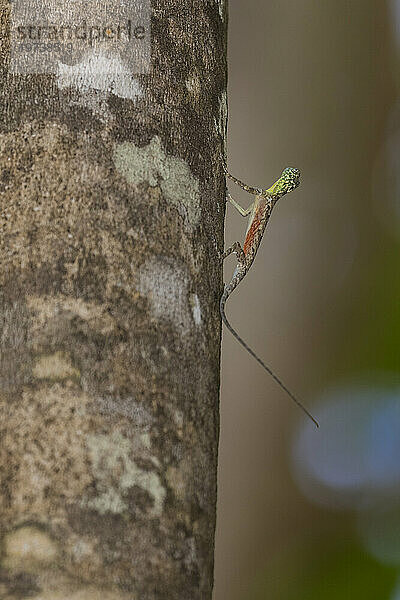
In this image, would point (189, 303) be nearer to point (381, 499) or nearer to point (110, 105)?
point (110, 105)

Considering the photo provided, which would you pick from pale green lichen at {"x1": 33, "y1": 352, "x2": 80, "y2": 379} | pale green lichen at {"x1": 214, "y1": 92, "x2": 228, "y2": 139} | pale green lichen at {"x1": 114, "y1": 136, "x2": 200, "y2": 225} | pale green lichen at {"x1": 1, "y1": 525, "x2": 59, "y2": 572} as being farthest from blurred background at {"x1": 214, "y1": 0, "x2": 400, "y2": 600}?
pale green lichen at {"x1": 1, "y1": 525, "x2": 59, "y2": 572}

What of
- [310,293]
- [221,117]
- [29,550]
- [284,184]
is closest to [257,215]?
[284,184]

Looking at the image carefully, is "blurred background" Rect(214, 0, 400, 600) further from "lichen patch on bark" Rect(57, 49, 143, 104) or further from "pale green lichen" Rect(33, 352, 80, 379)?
"pale green lichen" Rect(33, 352, 80, 379)

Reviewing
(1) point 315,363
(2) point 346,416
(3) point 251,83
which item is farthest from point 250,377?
(3) point 251,83

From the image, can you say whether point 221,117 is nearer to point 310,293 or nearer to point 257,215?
point 257,215

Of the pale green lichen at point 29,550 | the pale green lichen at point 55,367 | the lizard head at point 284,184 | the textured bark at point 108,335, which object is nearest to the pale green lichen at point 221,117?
the textured bark at point 108,335

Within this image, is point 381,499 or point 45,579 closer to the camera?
→ point 45,579
